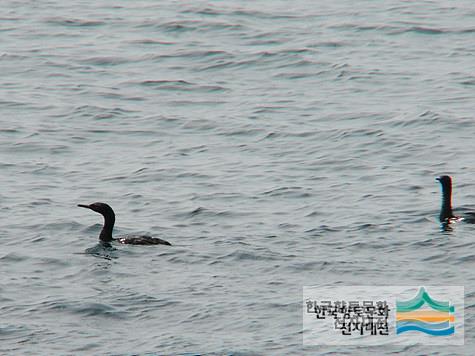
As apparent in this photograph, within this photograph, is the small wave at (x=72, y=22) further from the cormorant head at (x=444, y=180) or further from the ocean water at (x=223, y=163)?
the cormorant head at (x=444, y=180)

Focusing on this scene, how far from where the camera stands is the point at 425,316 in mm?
16312

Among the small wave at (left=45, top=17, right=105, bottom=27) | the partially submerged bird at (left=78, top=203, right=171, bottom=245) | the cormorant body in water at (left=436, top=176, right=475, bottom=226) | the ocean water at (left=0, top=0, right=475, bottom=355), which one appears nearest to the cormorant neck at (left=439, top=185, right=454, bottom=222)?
the cormorant body in water at (left=436, top=176, right=475, bottom=226)

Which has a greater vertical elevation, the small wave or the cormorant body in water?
the small wave

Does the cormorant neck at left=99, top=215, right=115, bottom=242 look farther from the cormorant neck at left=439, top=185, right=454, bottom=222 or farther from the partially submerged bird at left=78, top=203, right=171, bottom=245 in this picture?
the cormorant neck at left=439, top=185, right=454, bottom=222

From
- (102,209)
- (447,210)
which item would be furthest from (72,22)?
(447,210)

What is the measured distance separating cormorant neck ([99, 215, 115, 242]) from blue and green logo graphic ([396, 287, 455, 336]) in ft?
18.6

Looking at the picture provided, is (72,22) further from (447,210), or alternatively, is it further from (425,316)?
(425,316)

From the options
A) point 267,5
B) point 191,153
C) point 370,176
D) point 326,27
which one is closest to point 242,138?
point 191,153

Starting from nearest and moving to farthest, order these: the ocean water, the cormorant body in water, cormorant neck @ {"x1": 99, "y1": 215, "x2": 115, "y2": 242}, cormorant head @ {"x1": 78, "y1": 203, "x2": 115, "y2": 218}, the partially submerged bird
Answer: the ocean water, the partially submerged bird, cormorant neck @ {"x1": 99, "y1": 215, "x2": 115, "y2": 242}, cormorant head @ {"x1": 78, "y1": 203, "x2": 115, "y2": 218}, the cormorant body in water

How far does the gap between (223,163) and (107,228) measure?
16.6 feet

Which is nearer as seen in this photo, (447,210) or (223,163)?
(447,210)

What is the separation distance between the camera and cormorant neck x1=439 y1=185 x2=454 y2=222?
21.0 metres

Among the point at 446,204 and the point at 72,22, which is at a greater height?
the point at 72,22

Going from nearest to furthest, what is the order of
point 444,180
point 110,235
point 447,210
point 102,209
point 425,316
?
1. point 425,316
2. point 110,235
3. point 102,209
4. point 447,210
5. point 444,180
